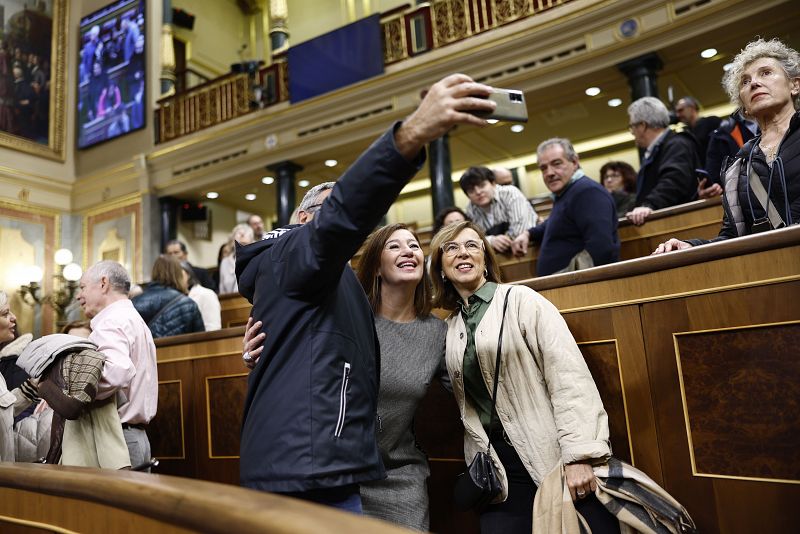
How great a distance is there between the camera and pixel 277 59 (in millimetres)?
8633

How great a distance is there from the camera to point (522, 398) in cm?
167

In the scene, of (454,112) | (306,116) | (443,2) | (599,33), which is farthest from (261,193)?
(454,112)

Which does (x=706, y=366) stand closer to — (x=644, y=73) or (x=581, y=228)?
(x=581, y=228)

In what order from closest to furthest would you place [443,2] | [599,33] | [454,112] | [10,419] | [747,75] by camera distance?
1. [454,112]
2. [747,75]
3. [10,419]
4. [599,33]
5. [443,2]

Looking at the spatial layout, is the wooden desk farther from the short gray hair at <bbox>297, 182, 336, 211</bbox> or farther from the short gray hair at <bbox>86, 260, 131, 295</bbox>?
the short gray hair at <bbox>86, 260, 131, 295</bbox>

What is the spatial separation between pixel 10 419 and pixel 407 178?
1.85 meters

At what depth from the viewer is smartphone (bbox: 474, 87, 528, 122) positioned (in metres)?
1.00

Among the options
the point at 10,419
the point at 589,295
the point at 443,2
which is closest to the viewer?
the point at 589,295

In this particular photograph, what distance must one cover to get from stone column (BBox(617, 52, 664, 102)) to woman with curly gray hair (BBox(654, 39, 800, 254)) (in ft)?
14.3

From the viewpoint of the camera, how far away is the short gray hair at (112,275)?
228 cm

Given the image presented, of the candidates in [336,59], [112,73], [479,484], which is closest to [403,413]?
[479,484]

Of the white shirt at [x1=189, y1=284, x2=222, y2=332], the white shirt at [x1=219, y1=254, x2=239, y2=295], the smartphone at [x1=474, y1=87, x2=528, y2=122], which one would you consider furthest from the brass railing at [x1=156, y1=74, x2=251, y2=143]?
the smartphone at [x1=474, y1=87, x2=528, y2=122]

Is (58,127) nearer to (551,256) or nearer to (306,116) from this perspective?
(306,116)

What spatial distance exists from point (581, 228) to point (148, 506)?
79.5 inches
